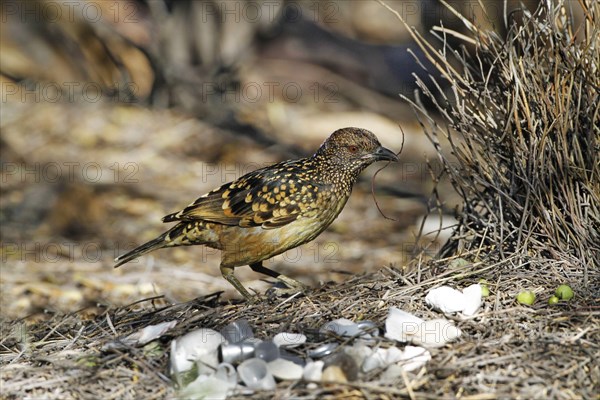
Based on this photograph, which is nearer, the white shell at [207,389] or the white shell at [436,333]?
the white shell at [207,389]

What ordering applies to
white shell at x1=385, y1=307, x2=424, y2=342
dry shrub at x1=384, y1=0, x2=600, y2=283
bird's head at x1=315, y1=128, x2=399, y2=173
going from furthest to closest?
bird's head at x1=315, y1=128, x2=399, y2=173
dry shrub at x1=384, y1=0, x2=600, y2=283
white shell at x1=385, y1=307, x2=424, y2=342

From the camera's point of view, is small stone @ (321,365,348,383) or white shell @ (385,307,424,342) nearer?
small stone @ (321,365,348,383)

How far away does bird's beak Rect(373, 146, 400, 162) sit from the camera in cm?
534

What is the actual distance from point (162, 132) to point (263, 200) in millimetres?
4660

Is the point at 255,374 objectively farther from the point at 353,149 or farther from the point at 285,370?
the point at 353,149

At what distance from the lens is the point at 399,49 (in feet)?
44.2

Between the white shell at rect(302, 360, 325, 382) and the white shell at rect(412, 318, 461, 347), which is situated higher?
the white shell at rect(412, 318, 461, 347)

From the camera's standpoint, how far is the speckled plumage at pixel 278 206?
17.5ft

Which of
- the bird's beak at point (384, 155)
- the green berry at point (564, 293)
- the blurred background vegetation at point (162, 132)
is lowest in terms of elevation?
the blurred background vegetation at point (162, 132)

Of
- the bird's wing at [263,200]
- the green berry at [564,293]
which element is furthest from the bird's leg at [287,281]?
the green berry at [564,293]

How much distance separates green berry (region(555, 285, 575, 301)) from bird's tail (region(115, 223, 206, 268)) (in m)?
2.40

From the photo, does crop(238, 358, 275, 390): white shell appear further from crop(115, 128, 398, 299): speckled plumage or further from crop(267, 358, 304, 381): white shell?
crop(115, 128, 398, 299): speckled plumage

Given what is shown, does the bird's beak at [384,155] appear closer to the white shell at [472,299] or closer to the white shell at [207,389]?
the white shell at [472,299]

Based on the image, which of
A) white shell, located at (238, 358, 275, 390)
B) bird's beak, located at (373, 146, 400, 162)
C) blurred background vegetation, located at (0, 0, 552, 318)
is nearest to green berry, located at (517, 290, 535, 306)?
white shell, located at (238, 358, 275, 390)
